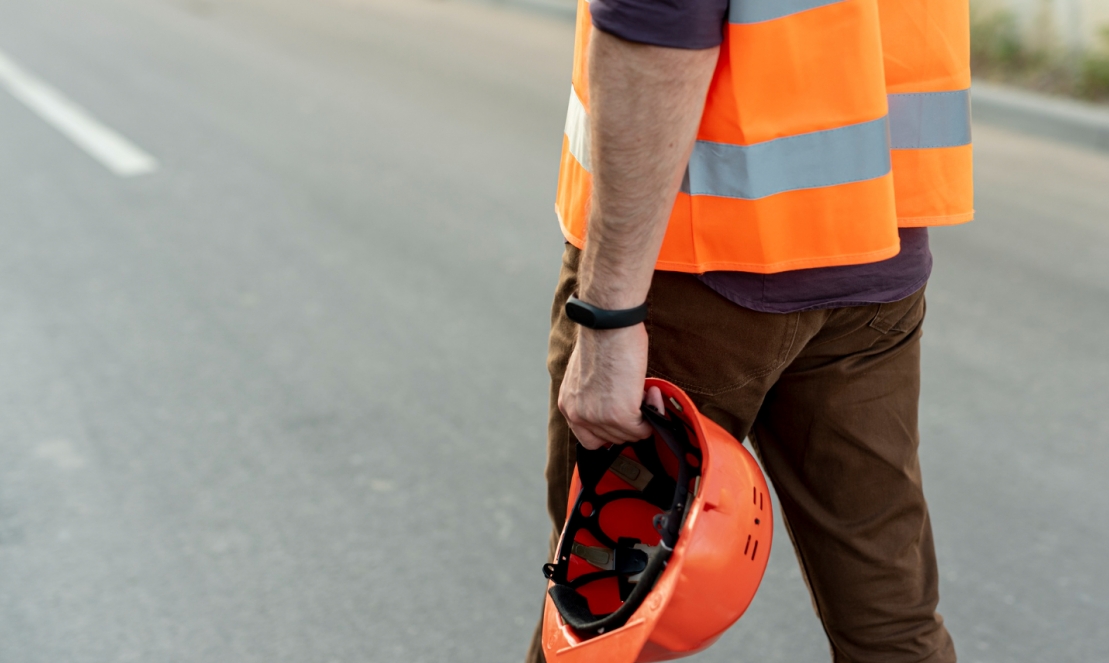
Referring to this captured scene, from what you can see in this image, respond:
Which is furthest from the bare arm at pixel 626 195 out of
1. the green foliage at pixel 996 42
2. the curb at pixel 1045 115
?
the green foliage at pixel 996 42

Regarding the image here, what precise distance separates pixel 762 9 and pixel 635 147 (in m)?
0.23

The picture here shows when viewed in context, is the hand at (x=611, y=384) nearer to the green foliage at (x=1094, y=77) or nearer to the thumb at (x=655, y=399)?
the thumb at (x=655, y=399)

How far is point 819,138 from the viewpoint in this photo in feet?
4.67

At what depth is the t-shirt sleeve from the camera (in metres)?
1.28

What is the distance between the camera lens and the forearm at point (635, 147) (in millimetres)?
1309

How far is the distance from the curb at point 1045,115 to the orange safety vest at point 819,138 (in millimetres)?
5488

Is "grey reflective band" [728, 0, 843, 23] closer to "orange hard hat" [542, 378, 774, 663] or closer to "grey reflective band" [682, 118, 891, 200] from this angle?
"grey reflective band" [682, 118, 891, 200]

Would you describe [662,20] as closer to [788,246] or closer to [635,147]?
[635,147]

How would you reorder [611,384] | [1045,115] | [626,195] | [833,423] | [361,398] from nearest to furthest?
[626,195] → [611,384] → [833,423] → [361,398] → [1045,115]

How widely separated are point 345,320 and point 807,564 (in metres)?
2.65

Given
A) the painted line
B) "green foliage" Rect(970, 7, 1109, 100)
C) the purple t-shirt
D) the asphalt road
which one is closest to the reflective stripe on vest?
the purple t-shirt

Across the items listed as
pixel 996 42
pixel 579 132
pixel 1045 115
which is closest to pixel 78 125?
pixel 579 132

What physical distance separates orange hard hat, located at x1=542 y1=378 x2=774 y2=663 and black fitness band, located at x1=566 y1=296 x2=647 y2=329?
0.13 m

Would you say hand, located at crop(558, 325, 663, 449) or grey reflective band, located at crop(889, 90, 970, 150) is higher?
grey reflective band, located at crop(889, 90, 970, 150)
